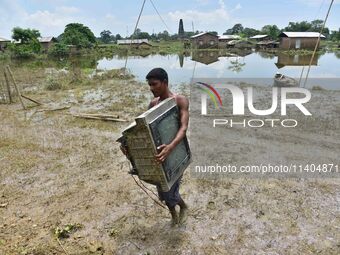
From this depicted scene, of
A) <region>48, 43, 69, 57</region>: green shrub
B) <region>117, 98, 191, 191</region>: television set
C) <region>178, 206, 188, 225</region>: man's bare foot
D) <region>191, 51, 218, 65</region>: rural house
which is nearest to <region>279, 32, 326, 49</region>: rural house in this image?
<region>191, 51, 218, 65</region>: rural house

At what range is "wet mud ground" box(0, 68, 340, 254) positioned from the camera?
9.66 ft

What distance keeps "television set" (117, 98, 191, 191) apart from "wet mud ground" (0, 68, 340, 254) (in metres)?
0.89

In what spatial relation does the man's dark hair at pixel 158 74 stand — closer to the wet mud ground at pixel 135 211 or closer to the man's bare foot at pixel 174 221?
the man's bare foot at pixel 174 221

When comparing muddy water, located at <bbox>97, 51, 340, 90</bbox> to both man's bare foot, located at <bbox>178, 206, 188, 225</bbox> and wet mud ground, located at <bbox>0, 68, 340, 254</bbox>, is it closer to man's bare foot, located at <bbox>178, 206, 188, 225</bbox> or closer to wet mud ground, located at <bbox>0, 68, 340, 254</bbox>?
wet mud ground, located at <bbox>0, 68, 340, 254</bbox>

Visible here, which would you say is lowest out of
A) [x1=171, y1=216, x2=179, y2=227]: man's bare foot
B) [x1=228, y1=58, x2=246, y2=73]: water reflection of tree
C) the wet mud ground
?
[x1=228, y1=58, x2=246, y2=73]: water reflection of tree

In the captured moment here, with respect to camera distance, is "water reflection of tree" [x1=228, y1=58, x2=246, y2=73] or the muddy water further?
"water reflection of tree" [x1=228, y1=58, x2=246, y2=73]

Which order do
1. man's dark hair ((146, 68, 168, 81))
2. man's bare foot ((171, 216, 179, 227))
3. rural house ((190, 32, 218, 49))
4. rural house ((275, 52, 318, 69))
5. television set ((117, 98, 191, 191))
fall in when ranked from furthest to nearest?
rural house ((190, 32, 218, 49))
rural house ((275, 52, 318, 69))
man's bare foot ((171, 216, 179, 227))
man's dark hair ((146, 68, 168, 81))
television set ((117, 98, 191, 191))

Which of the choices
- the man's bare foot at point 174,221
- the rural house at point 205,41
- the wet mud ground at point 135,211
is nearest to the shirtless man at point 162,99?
the man's bare foot at point 174,221

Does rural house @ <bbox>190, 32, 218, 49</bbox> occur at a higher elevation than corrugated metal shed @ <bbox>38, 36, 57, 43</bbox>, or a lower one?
lower

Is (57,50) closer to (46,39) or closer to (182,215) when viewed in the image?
(46,39)

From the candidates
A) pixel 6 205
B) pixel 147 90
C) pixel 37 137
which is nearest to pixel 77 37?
pixel 147 90

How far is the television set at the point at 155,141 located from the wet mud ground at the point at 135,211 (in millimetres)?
892

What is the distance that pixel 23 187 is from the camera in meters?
4.27

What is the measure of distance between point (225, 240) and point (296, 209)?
1108 millimetres
